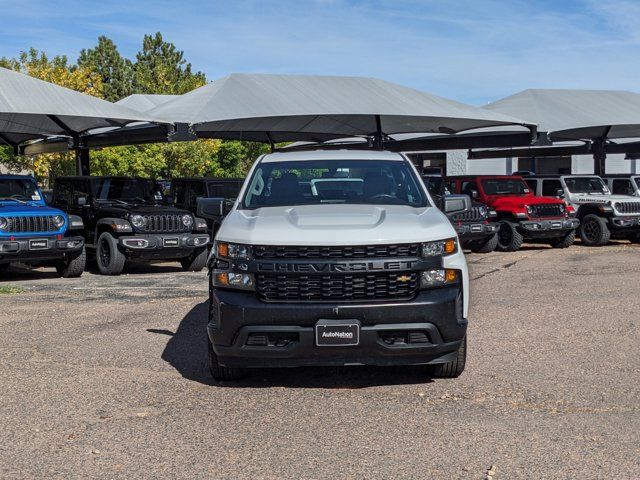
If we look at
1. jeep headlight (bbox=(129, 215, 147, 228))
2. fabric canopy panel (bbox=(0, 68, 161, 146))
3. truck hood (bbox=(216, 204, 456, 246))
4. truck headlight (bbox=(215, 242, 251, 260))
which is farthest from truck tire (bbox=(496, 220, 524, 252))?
truck headlight (bbox=(215, 242, 251, 260))

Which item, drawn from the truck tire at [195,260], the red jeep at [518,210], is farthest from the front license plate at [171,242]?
the red jeep at [518,210]

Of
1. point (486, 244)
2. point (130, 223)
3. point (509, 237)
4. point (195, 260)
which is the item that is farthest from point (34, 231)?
point (509, 237)

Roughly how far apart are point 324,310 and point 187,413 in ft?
3.57

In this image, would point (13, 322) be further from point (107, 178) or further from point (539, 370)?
point (107, 178)

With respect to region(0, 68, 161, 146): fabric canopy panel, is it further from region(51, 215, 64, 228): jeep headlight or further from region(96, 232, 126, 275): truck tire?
region(96, 232, 126, 275): truck tire

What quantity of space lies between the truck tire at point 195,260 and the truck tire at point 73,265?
188cm

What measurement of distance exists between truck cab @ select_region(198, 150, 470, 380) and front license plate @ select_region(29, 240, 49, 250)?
7.89 m

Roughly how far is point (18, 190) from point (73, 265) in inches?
63.4

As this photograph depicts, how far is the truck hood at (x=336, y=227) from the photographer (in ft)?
18.6

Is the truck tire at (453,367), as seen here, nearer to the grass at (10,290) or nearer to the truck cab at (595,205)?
the grass at (10,290)

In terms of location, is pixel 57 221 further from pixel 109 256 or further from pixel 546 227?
pixel 546 227

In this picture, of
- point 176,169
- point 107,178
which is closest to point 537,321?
point 107,178

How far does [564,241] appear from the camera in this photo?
18.9 metres

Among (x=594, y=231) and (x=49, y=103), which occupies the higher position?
(x=49, y=103)
